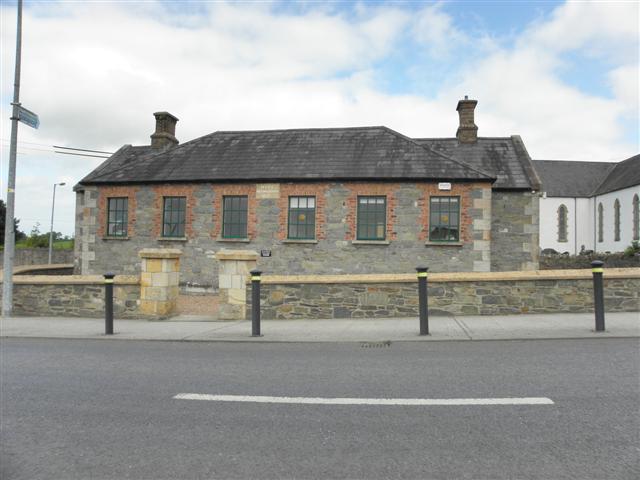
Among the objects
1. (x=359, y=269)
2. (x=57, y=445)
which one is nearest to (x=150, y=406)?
(x=57, y=445)

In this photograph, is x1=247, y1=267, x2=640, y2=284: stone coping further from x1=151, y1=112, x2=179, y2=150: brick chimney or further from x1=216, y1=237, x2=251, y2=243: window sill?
x1=151, y1=112, x2=179, y2=150: brick chimney

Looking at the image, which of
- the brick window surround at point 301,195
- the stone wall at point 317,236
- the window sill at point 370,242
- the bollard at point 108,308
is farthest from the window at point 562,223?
the bollard at point 108,308

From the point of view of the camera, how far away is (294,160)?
18.2 m

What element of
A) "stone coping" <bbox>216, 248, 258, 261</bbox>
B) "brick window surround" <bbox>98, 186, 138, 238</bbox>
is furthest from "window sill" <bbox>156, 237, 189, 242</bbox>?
"stone coping" <bbox>216, 248, 258, 261</bbox>

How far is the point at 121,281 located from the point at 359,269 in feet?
27.0

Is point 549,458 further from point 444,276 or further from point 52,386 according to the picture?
point 444,276

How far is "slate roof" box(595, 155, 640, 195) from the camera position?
4026 cm

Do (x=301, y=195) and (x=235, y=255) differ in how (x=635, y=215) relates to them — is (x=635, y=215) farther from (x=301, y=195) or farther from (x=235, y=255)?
(x=235, y=255)

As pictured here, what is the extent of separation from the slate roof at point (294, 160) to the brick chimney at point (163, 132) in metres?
0.78

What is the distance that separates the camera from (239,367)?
244 inches

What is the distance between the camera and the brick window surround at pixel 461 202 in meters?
16.4

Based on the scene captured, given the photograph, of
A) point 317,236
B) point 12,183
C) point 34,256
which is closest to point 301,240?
point 317,236

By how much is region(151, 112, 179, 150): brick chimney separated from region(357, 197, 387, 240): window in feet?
33.1

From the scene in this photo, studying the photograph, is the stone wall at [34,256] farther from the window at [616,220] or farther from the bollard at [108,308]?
the window at [616,220]
